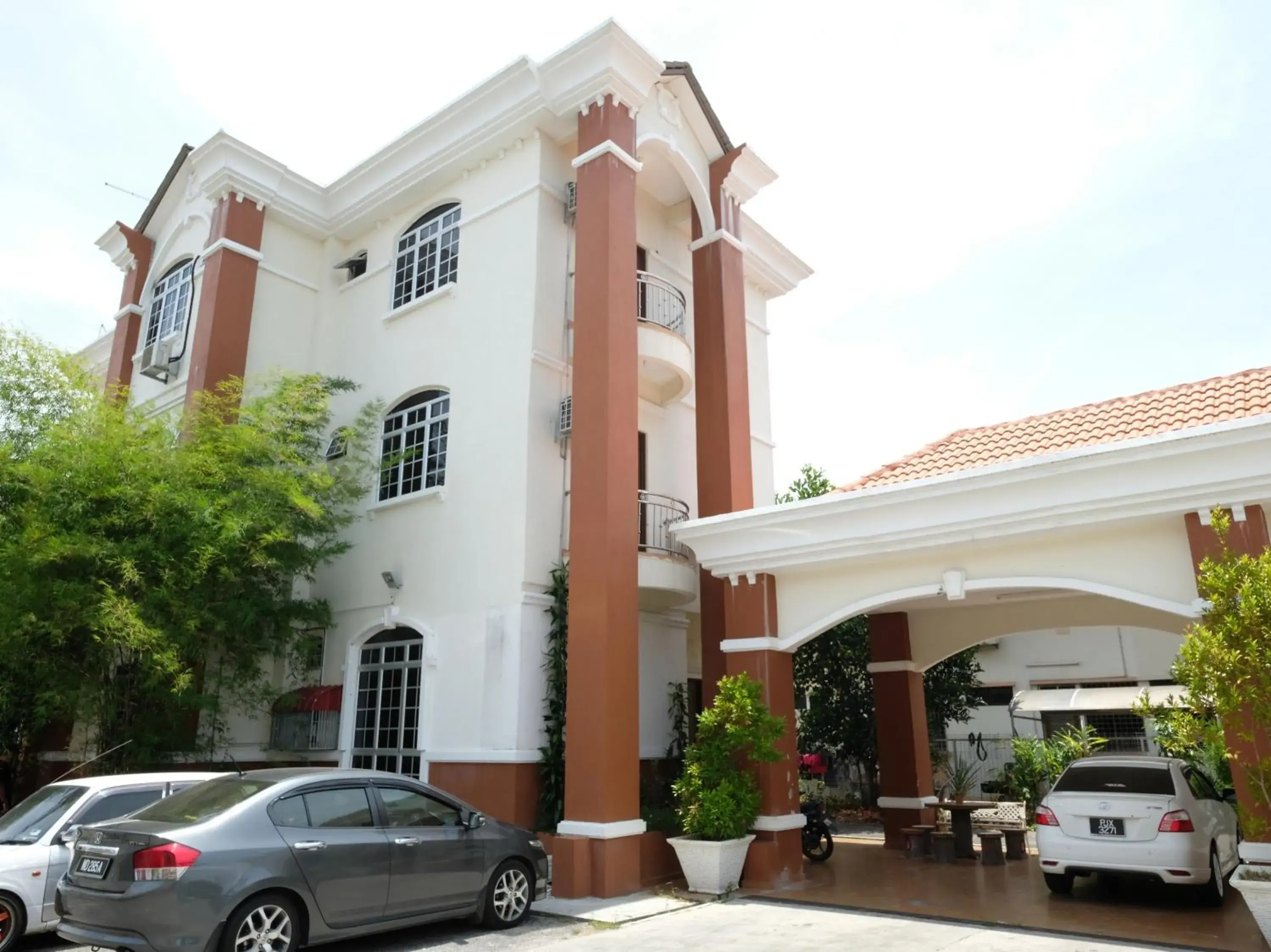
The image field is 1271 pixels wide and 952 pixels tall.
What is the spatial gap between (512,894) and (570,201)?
8868mm

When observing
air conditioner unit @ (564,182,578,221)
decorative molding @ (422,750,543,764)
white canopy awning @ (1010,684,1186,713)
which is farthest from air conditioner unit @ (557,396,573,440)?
white canopy awning @ (1010,684,1186,713)

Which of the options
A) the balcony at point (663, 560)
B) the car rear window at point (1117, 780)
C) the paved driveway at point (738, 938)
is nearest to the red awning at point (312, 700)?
the balcony at point (663, 560)

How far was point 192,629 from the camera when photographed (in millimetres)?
10867

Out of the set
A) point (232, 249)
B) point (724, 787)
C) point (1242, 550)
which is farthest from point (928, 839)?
point (232, 249)

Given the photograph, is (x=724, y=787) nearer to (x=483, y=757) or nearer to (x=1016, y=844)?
(x=483, y=757)

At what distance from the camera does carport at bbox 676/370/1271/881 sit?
7668mm

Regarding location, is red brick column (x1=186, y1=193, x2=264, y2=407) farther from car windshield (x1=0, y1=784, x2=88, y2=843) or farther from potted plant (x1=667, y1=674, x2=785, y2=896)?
potted plant (x1=667, y1=674, x2=785, y2=896)

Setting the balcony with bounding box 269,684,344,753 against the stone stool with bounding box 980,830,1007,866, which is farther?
the balcony with bounding box 269,684,344,753

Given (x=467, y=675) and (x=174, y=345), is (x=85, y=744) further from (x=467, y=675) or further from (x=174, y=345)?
(x=174, y=345)

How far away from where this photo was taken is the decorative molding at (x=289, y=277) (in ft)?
49.6

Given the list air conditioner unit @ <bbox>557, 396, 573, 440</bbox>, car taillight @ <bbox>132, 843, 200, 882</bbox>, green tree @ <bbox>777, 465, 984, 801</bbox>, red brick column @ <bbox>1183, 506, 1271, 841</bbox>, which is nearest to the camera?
car taillight @ <bbox>132, 843, 200, 882</bbox>

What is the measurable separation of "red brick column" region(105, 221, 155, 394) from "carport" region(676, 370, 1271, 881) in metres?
11.8

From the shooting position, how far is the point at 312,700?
13.1 meters

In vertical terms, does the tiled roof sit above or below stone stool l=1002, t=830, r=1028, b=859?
above
